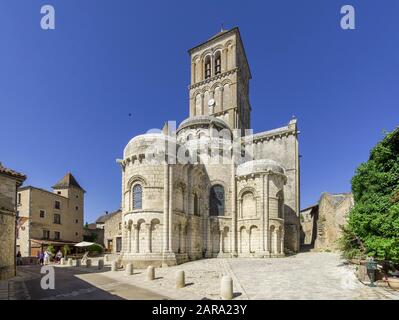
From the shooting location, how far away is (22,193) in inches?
1421

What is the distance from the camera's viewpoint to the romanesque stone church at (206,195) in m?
20.6

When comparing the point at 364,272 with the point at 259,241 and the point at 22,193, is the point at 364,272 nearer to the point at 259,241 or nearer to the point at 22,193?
the point at 259,241

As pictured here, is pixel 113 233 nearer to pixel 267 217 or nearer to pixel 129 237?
pixel 129 237

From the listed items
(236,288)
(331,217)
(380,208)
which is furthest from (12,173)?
(331,217)

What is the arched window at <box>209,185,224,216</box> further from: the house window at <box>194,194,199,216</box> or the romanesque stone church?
the house window at <box>194,194,199,216</box>

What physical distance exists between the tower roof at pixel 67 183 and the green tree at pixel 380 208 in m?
39.7

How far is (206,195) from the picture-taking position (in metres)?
26.8

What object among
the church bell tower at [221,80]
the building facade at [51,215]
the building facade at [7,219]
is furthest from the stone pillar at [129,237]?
the church bell tower at [221,80]

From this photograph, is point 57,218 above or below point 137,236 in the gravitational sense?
below

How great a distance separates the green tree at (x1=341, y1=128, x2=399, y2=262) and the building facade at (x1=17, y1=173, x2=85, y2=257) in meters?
31.1

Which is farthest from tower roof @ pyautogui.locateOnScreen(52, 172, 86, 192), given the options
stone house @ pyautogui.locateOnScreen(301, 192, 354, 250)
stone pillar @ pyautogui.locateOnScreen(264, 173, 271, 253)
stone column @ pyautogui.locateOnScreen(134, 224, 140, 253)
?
stone house @ pyautogui.locateOnScreen(301, 192, 354, 250)

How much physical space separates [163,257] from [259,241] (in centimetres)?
969

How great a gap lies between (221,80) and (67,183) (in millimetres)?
29039

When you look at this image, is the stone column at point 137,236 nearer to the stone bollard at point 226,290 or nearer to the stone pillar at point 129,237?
the stone pillar at point 129,237
